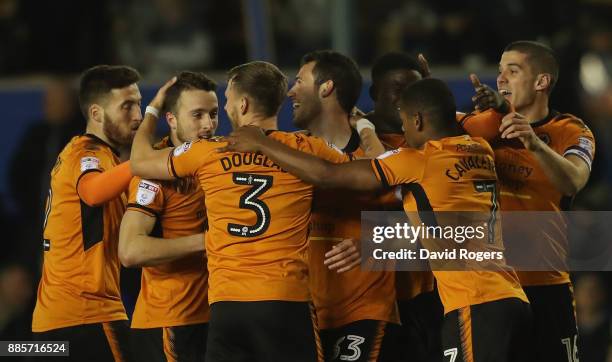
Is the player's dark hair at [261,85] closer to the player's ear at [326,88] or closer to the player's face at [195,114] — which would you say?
the player's face at [195,114]

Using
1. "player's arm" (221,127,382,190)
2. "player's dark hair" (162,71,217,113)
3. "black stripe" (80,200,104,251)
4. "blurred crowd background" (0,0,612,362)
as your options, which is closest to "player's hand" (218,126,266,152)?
"player's arm" (221,127,382,190)

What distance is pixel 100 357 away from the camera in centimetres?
658

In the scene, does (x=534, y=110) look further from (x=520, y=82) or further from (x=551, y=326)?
(x=551, y=326)

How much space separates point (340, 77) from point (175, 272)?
1554 millimetres

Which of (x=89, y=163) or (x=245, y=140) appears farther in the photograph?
(x=89, y=163)

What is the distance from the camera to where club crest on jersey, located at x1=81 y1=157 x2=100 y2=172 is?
6.64 metres

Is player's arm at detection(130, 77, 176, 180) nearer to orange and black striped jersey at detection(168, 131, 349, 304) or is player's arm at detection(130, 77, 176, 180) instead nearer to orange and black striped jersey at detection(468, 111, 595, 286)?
orange and black striped jersey at detection(168, 131, 349, 304)

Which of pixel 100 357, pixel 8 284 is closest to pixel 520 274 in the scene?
pixel 100 357

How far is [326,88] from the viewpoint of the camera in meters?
6.87

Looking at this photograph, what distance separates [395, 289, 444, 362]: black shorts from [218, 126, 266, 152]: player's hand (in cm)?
161

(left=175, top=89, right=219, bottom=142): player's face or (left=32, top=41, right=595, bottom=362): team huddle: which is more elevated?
(left=175, top=89, right=219, bottom=142): player's face

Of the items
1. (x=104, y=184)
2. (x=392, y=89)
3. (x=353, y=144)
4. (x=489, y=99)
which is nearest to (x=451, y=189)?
(x=489, y=99)

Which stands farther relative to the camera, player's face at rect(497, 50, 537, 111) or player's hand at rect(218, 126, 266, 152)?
player's face at rect(497, 50, 537, 111)

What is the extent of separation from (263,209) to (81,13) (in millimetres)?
6150
